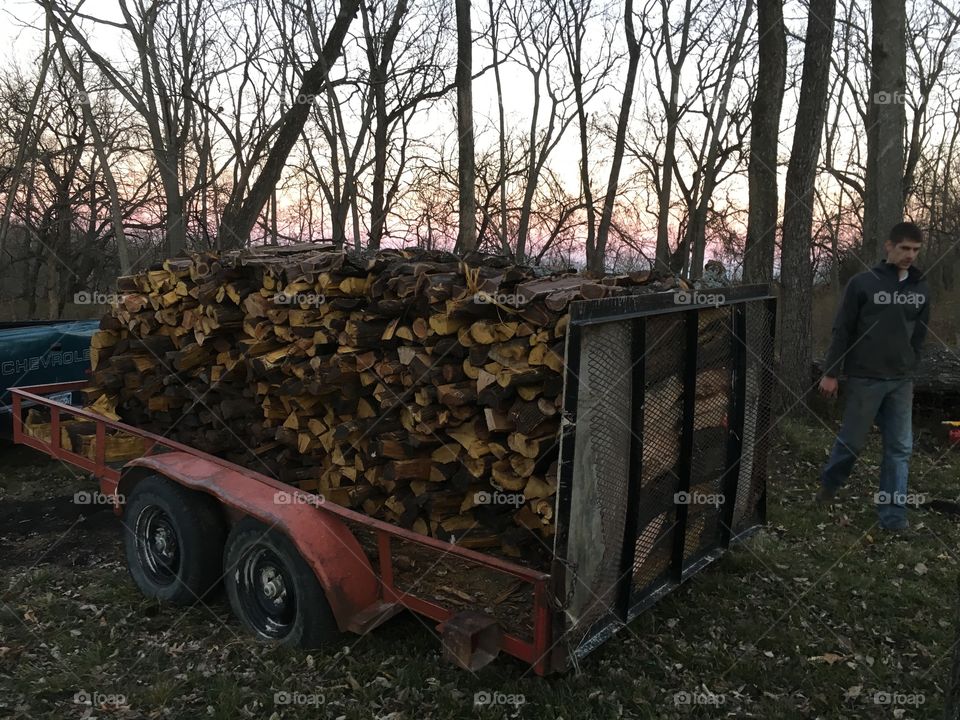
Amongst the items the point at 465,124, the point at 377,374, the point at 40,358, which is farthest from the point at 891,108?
the point at 40,358

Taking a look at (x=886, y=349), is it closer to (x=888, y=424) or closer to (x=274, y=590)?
(x=888, y=424)

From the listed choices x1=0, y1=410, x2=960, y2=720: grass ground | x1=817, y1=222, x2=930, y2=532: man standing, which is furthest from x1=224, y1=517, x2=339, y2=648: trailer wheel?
x1=817, y1=222, x2=930, y2=532: man standing

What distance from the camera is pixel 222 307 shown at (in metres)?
4.91

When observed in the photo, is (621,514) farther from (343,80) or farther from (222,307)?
(343,80)

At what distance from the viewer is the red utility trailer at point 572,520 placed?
3.12m

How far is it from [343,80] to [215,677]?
1097 centimetres

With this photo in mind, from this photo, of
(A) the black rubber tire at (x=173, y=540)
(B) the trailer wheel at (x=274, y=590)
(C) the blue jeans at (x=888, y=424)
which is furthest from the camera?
(C) the blue jeans at (x=888, y=424)

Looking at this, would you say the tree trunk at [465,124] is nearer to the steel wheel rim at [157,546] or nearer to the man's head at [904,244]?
the man's head at [904,244]

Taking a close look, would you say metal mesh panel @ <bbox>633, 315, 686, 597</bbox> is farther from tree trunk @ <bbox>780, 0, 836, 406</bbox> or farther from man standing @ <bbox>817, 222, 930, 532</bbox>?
tree trunk @ <bbox>780, 0, 836, 406</bbox>

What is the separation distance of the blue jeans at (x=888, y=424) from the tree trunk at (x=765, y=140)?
4.20 m

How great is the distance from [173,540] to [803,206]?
8.29 meters

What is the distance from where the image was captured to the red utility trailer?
3121 mm

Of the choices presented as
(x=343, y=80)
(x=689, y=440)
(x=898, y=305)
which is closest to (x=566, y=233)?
(x=343, y=80)

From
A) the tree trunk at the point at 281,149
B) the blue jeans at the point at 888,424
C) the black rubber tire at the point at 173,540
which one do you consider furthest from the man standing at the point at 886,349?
the tree trunk at the point at 281,149
